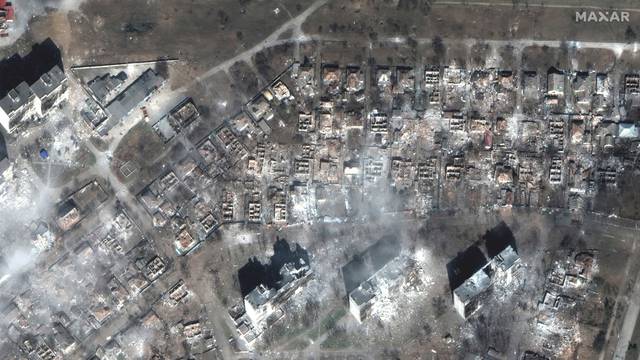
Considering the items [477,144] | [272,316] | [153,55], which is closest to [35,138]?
[153,55]

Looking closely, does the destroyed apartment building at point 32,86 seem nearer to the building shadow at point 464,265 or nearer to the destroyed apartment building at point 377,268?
the destroyed apartment building at point 377,268

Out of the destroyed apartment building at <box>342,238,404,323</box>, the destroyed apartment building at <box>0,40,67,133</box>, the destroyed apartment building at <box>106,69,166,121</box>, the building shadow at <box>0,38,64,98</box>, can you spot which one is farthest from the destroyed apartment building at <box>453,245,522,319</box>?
the building shadow at <box>0,38,64,98</box>

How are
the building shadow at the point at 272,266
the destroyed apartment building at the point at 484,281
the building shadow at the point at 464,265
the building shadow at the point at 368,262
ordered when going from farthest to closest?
the building shadow at the point at 464,265 < the building shadow at the point at 368,262 < the building shadow at the point at 272,266 < the destroyed apartment building at the point at 484,281

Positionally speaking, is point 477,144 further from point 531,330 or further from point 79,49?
point 79,49

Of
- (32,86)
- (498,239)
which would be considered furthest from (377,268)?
(32,86)

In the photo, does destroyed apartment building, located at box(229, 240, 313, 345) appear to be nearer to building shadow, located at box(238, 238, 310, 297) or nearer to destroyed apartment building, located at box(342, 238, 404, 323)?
building shadow, located at box(238, 238, 310, 297)

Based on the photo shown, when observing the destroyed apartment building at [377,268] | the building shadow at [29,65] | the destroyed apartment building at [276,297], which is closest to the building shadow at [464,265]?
the destroyed apartment building at [377,268]
